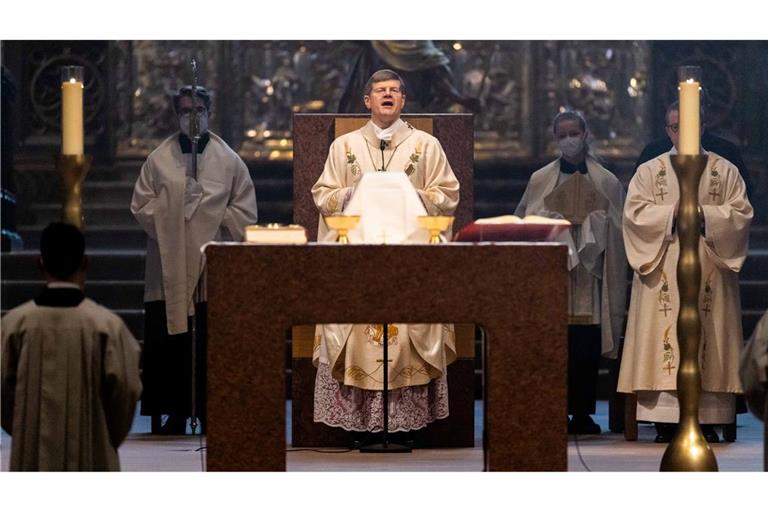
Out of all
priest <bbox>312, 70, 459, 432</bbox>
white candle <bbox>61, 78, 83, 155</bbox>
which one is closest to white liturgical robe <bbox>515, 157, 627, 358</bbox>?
priest <bbox>312, 70, 459, 432</bbox>

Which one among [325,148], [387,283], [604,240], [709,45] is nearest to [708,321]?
[604,240]

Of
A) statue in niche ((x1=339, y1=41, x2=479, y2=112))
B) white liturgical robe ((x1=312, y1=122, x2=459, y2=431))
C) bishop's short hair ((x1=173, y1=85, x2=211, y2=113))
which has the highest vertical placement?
statue in niche ((x1=339, y1=41, x2=479, y2=112))

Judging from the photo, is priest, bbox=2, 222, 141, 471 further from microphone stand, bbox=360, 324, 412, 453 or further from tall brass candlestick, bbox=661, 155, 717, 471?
microphone stand, bbox=360, 324, 412, 453

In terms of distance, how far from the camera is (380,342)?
367 inches

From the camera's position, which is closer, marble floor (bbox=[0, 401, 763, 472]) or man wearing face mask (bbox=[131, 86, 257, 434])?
marble floor (bbox=[0, 401, 763, 472])

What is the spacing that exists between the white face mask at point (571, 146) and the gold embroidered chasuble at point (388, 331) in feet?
5.19

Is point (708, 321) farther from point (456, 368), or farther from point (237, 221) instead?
point (237, 221)

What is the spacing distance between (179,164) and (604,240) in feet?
8.68

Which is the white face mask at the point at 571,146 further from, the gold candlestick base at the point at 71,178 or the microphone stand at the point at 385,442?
the gold candlestick base at the point at 71,178

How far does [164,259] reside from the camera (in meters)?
10.4

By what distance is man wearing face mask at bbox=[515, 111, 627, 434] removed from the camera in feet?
34.6

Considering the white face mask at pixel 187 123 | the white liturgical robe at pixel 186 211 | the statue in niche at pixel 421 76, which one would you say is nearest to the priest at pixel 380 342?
the white liturgical robe at pixel 186 211

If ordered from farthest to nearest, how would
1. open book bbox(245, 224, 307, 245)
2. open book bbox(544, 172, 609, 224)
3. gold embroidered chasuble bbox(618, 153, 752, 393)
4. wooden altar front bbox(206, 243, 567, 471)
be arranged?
open book bbox(544, 172, 609, 224) < gold embroidered chasuble bbox(618, 153, 752, 393) < open book bbox(245, 224, 307, 245) < wooden altar front bbox(206, 243, 567, 471)

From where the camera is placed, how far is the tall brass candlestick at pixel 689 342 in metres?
6.98
